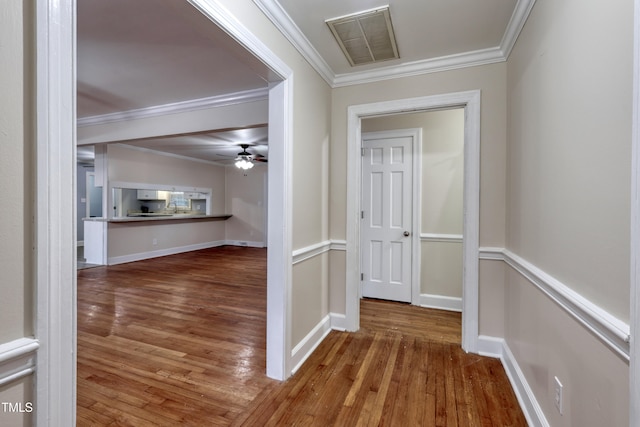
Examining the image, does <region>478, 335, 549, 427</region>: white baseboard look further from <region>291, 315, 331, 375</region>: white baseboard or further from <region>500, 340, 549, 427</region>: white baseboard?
<region>291, 315, 331, 375</region>: white baseboard

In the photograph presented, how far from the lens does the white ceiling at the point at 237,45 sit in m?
1.74

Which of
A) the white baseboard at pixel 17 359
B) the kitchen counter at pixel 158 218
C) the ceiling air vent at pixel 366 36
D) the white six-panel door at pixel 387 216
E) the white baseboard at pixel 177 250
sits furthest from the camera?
the white baseboard at pixel 177 250

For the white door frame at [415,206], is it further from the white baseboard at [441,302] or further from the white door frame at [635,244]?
the white door frame at [635,244]

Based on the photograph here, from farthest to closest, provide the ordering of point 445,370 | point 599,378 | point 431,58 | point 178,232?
point 178,232, point 431,58, point 445,370, point 599,378

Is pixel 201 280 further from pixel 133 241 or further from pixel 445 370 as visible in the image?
pixel 445 370

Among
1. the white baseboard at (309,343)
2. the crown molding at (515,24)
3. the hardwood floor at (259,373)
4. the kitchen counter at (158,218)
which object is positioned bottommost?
the hardwood floor at (259,373)

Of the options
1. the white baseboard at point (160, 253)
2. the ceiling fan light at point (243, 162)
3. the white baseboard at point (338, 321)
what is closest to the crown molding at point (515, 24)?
the white baseboard at point (338, 321)

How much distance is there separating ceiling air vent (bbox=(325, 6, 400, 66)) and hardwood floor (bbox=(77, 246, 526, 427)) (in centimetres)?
241

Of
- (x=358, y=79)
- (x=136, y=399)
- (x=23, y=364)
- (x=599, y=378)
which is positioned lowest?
(x=136, y=399)

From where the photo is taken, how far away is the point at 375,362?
2.17 m

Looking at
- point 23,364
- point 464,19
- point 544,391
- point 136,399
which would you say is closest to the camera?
point 23,364

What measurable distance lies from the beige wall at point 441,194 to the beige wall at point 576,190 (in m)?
1.43

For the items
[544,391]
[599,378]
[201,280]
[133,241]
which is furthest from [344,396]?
[133,241]

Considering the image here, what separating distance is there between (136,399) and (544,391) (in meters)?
2.29
